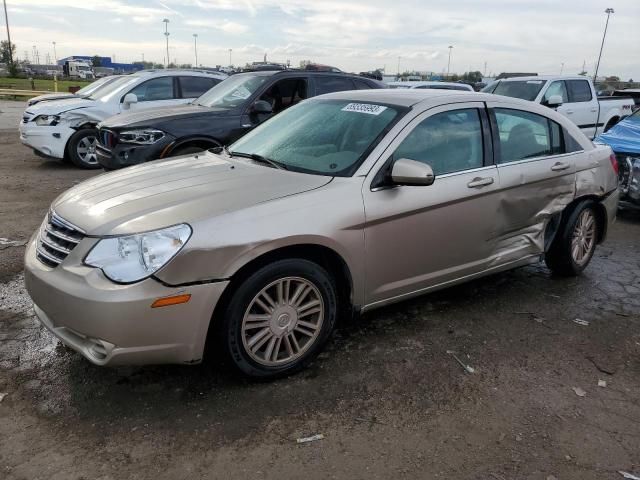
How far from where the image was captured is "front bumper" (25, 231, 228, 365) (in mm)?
2652

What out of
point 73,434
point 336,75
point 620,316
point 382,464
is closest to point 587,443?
point 382,464

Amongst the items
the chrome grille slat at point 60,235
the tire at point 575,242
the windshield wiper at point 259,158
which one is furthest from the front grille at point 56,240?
the tire at point 575,242

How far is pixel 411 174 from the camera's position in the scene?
10.7 ft

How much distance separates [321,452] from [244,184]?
1.56 metres

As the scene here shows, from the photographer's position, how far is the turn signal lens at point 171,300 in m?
2.68

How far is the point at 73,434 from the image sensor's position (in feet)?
8.89

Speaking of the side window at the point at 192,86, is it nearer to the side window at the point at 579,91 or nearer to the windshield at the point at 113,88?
the windshield at the point at 113,88

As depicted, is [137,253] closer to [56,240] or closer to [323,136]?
[56,240]

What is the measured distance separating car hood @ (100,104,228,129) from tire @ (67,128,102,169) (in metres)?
2.90

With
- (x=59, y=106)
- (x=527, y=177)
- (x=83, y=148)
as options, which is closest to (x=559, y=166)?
(x=527, y=177)

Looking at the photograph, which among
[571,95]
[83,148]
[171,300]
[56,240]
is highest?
[571,95]

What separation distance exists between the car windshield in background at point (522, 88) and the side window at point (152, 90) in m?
7.29

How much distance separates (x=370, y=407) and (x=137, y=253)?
4.86ft

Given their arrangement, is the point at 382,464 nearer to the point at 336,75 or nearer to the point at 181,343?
the point at 181,343
